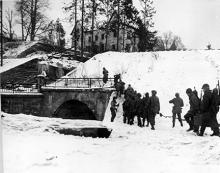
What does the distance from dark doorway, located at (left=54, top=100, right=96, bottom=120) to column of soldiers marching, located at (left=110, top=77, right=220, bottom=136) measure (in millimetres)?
3095

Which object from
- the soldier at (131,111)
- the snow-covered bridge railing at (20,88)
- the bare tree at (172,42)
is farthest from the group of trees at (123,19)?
the soldier at (131,111)

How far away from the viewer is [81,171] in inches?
215

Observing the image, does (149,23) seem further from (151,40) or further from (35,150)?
(35,150)

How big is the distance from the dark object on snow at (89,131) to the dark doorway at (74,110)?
34.5 feet

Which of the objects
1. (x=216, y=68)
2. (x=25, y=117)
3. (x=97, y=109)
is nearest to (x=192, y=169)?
(x=25, y=117)

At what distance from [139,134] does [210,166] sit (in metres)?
4.22

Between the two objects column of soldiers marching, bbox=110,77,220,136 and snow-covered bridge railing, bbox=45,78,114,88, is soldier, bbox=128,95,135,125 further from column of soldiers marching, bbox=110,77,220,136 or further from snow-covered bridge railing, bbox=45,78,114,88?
snow-covered bridge railing, bbox=45,78,114,88

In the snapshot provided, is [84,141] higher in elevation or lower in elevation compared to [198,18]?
lower

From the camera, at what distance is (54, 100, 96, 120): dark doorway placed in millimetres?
19531

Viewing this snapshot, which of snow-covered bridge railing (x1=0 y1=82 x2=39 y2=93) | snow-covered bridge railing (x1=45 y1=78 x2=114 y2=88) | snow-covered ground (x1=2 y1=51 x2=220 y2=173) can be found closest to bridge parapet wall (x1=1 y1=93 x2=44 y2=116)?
snow-covered bridge railing (x1=0 y1=82 x2=39 y2=93)

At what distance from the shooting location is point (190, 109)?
10.2 meters

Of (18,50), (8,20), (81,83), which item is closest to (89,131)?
(81,83)

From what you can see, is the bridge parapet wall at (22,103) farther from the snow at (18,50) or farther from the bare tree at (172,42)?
the snow at (18,50)

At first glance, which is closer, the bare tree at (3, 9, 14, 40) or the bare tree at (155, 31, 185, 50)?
the bare tree at (3, 9, 14, 40)
